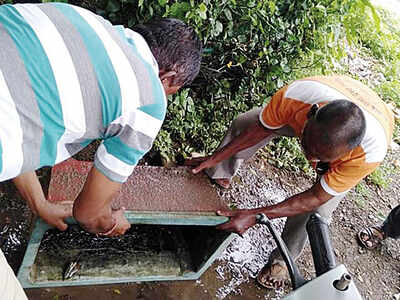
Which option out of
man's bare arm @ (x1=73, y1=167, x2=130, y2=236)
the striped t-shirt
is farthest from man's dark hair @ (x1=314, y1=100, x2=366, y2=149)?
man's bare arm @ (x1=73, y1=167, x2=130, y2=236)

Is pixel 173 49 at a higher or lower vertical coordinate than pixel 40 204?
higher

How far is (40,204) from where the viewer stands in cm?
178

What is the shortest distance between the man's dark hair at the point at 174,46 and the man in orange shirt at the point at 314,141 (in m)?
0.72

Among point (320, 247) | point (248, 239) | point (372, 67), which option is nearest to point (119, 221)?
point (320, 247)

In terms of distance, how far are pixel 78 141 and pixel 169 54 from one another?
473mm

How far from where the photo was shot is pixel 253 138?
8.40 ft

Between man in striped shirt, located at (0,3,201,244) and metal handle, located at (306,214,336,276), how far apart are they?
0.64 m

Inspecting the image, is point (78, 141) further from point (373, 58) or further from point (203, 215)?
point (373, 58)

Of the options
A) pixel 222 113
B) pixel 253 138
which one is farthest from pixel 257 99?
pixel 253 138

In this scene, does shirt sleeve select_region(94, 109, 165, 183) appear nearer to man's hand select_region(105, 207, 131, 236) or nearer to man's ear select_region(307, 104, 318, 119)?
man's hand select_region(105, 207, 131, 236)

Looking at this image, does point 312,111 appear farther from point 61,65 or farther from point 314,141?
point 61,65

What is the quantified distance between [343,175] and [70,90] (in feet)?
4.90

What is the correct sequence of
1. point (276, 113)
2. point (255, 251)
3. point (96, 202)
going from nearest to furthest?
point (96, 202), point (276, 113), point (255, 251)

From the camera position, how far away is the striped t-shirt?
1.18m
